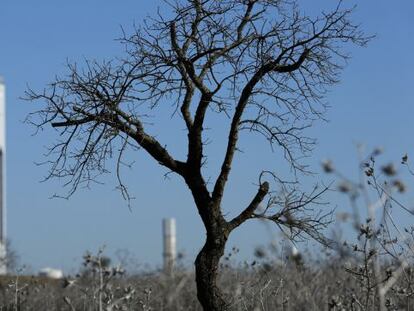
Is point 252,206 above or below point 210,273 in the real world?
above

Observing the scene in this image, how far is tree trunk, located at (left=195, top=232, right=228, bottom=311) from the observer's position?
10.6 meters

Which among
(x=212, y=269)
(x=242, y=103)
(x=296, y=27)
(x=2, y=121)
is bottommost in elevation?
(x=212, y=269)

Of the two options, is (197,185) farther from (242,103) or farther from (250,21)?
(250,21)

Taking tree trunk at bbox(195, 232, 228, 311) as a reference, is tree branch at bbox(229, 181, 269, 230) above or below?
above

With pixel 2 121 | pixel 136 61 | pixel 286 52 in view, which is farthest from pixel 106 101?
pixel 2 121

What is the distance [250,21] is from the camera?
1126 cm

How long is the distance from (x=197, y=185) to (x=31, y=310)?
810 centimetres

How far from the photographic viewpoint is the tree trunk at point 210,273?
1057cm

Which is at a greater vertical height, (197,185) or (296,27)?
(296,27)

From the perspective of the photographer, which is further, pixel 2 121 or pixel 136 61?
pixel 2 121

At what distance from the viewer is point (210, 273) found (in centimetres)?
1062

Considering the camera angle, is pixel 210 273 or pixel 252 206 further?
pixel 252 206

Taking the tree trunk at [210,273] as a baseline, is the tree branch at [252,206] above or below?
above

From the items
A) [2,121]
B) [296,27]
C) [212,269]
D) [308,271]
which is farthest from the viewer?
[2,121]
